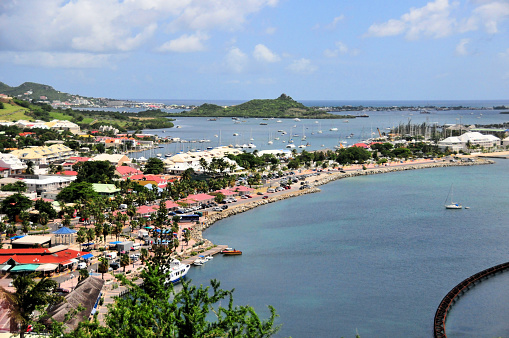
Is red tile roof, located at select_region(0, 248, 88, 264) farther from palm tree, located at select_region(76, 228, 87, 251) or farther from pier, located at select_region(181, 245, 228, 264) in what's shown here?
pier, located at select_region(181, 245, 228, 264)

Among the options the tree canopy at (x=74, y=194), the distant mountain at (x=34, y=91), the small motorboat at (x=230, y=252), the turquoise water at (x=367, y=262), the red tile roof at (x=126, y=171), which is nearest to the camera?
the turquoise water at (x=367, y=262)

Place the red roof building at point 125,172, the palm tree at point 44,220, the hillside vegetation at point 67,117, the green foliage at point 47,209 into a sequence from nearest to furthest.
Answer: the palm tree at point 44,220 < the green foliage at point 47,209 < the red roof building at point 125,172 < the hillside vegetation at point 67,117

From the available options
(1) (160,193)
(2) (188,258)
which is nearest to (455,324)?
(2) (188,258)

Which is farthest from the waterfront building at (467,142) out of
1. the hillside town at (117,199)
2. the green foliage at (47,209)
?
the green foliage at (47,209)

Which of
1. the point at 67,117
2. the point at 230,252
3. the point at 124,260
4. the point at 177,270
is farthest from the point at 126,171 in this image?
the point at 67,117

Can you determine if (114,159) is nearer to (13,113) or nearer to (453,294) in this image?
(453,294)

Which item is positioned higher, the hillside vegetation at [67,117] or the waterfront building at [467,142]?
the hillside vegetation at [67,117]

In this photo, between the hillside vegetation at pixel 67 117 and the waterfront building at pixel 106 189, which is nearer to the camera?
the waterfront building at pixel 106 189

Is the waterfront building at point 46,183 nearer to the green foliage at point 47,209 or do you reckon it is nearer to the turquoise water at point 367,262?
the green foliage at point 47,209
